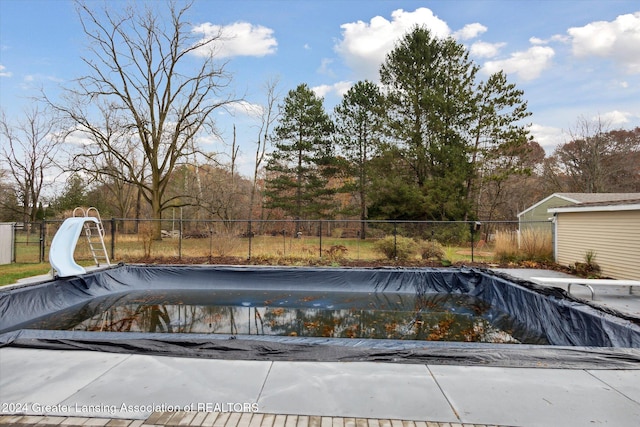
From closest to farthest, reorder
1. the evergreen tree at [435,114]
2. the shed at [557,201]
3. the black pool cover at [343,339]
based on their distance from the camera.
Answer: the black pool cover at [343,339], the shed at [557,201], the evergreen tree at [435,114]

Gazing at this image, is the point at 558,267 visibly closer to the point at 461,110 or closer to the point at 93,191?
the point at 461,110

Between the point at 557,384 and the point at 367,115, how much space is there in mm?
23184

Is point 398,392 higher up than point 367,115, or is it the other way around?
point 367,115

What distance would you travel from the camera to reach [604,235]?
9047 mm

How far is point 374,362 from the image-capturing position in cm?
351

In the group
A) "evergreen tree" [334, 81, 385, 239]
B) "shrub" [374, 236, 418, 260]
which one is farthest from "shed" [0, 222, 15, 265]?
"evergreen tree" [334, 81, 385, 239]

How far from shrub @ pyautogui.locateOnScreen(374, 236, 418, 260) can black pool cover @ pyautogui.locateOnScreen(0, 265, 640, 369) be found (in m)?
2.94

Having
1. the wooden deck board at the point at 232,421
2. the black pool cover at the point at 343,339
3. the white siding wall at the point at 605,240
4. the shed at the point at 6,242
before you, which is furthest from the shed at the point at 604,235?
the shed at the point at 6,242

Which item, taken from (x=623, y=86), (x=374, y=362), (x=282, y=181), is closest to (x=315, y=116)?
(x=282, y=181)

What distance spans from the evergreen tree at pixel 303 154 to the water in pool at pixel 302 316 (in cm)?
1656

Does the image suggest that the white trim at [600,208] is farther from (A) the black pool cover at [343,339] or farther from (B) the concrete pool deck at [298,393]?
(B) the concrete pool deck at [298,393]

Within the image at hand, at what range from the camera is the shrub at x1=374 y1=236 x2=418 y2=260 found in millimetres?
12297

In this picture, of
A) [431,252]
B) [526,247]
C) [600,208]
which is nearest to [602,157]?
[526,247]

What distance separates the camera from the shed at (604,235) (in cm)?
809
